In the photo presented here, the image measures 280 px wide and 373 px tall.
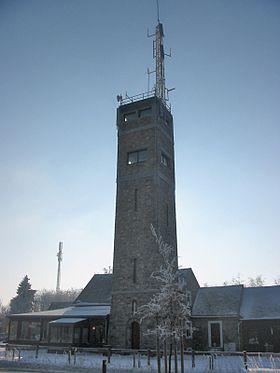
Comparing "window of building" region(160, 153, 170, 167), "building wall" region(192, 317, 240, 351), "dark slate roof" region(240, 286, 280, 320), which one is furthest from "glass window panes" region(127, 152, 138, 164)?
"dark slate roof" region(240, 286, 280, 320)

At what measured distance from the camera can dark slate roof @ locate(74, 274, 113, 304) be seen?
135 ft

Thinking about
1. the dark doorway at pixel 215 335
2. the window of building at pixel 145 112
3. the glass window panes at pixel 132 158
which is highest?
the window of building at pixel 145 112

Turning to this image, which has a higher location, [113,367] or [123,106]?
[123,106]

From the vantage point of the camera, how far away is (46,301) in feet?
401

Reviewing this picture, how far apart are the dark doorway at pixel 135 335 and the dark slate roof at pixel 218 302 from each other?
5.78m

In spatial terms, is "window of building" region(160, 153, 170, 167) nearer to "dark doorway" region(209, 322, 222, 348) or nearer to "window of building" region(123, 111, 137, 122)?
"window of building" region(123, 111, 137, 122)

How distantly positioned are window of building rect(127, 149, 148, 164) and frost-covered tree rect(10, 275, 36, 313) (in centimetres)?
5715

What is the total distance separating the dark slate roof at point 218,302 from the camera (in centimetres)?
3322

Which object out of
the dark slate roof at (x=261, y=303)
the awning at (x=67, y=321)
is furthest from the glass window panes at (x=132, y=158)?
the dark slate roof at (x=261, y=303)

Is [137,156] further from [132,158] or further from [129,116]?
[129,116]

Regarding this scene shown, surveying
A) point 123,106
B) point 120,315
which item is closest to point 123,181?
point 123,106

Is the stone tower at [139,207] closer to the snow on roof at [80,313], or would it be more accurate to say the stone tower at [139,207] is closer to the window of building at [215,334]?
the snow on roof at [80,313]

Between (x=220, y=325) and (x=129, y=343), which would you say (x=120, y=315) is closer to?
(x=129, y=343)

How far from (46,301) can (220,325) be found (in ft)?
327
